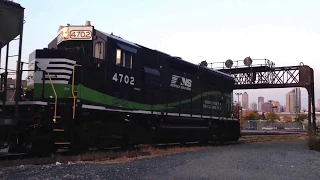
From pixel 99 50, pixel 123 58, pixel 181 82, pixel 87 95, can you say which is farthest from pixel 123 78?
pixel 181 82

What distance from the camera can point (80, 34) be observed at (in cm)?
1120

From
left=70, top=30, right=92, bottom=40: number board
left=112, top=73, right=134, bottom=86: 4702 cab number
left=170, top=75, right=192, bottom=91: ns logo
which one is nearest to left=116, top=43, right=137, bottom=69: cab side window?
left=112, top=73, right=134, bottom=86: 4702 cab number

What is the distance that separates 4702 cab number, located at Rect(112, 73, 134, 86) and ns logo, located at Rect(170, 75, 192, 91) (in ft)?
10.6

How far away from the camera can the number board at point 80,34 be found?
11.1m

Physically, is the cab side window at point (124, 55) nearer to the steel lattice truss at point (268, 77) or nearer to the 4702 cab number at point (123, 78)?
the 4702 cab number at point (123, 78)

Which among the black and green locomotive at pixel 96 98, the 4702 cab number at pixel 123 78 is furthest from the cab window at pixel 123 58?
the 4702 cab number at pixel 123 78

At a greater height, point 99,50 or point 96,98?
point 99,50

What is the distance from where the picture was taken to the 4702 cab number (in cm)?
1185

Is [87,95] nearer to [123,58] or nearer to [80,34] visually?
[80,34]

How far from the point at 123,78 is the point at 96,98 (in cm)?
159

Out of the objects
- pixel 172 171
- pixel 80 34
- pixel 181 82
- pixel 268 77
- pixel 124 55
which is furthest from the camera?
pixel 268 77

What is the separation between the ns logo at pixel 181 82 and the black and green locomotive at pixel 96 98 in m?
0.05

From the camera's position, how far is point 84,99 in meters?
10.6

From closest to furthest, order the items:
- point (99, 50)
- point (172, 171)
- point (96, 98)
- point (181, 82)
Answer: point (172, 171), point (96, 98), point (99, 50), point (181, 82)
